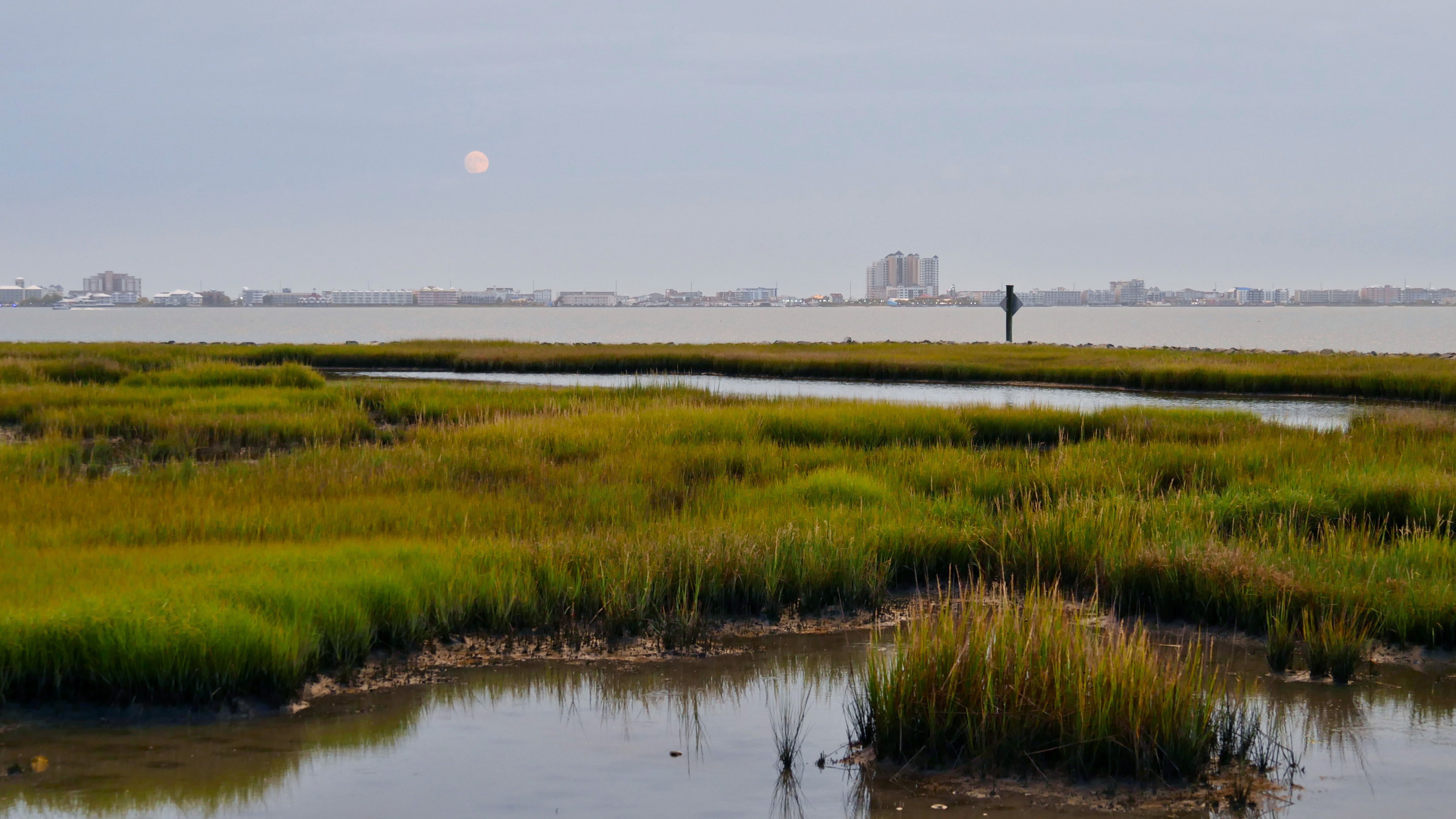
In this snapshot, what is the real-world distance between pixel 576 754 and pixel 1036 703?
8.70 ft

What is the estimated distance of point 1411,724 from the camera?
6984 mm

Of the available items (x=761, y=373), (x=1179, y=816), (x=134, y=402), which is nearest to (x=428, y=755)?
(x=1179, y=816)

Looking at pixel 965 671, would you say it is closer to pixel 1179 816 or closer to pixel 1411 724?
pixel 1179 816

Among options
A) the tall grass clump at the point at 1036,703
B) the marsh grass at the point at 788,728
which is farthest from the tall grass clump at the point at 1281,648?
the marsh grass at the point at 788,728

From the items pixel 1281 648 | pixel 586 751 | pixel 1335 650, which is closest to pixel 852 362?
pixel 1281 648

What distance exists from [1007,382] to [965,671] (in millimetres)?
32078

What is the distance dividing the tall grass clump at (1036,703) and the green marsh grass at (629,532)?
2586 mm

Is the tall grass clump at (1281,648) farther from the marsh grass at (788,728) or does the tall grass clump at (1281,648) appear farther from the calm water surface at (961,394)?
the calm water surface at (961,394)

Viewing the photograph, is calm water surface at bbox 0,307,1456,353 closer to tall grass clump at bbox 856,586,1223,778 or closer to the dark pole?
the dark pole

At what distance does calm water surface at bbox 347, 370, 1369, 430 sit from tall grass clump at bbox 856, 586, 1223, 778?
15.4 meters

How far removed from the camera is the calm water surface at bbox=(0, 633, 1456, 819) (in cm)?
573

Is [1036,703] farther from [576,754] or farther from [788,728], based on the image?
[576,754]

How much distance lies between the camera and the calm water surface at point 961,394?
25.6 metres

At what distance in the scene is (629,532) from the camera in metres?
10.8
